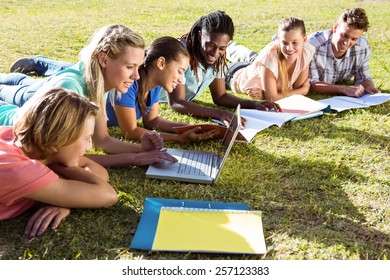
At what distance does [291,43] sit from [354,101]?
Result: 2.80ft

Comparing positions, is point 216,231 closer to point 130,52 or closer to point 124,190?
point 124,190

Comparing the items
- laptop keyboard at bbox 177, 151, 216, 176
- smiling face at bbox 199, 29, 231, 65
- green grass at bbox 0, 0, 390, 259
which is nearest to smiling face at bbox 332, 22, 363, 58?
green grass at bbox 0, 0, 390, 259

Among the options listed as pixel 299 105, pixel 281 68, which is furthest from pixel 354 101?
pixel 281 68

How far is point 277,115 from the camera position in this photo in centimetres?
439

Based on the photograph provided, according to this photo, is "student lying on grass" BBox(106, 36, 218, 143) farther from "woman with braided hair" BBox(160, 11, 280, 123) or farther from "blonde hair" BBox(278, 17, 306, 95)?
"blonde hair" BBox(278, 17, 306, 95)

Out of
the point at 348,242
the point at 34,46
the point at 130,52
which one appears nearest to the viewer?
the point at 348,242

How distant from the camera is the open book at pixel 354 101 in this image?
4.86 m

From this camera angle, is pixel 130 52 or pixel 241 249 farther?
pixel 130 52

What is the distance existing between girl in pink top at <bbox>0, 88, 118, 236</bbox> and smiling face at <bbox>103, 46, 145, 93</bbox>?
28.3 inches

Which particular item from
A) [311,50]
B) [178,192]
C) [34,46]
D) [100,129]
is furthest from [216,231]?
[34,46]

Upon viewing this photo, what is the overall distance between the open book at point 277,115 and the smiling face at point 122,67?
2.17ft

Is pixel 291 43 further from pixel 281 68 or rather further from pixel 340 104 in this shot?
pixel 340 104

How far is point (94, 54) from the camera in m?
3.27
